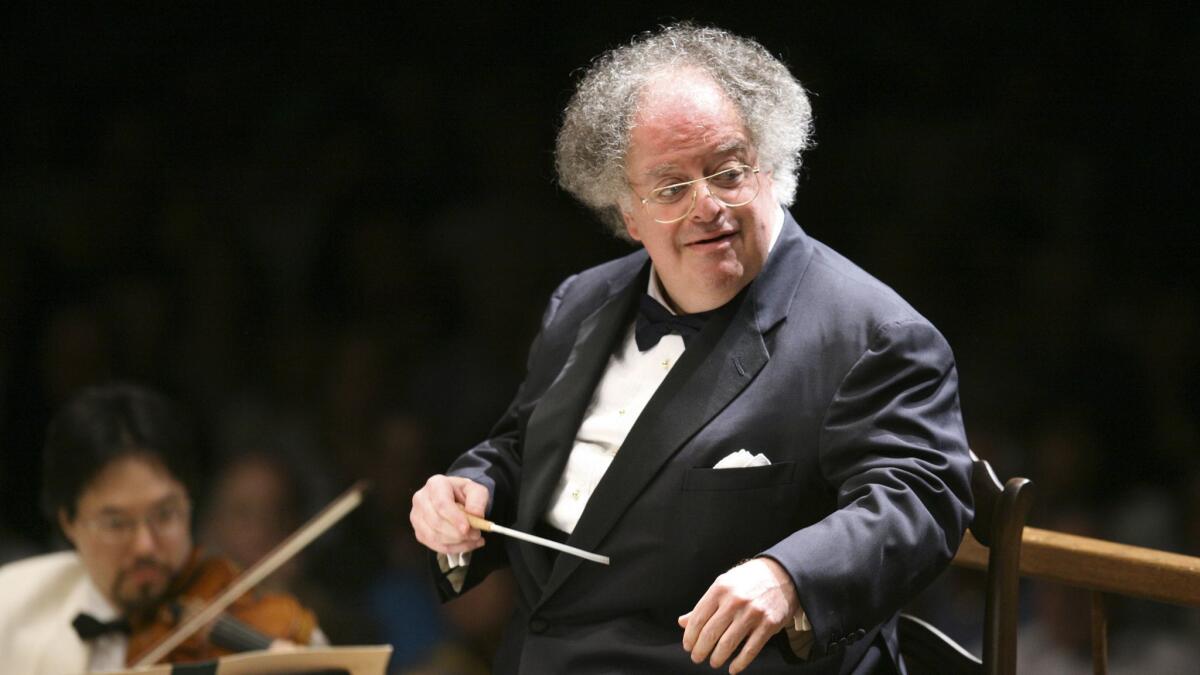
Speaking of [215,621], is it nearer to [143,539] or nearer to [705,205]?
[143,539]

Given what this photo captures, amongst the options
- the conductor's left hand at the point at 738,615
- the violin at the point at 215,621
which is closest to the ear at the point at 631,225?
the conductor's left hand at the point at 738,615

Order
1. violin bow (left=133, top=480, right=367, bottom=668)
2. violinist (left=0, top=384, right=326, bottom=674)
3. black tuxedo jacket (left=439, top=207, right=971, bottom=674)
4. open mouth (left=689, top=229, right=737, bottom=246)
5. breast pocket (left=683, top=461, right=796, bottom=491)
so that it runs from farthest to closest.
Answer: violinist (left=0, top=384, right=326, bottom=674), violin bow (left=133, top=480, right=367, bottom=668), open mouth (left=689, top=229, right=737, bottom=246), breast pocket (left=683, top=461, right=796, bottom=491), black tuxedo jacket (left=439, top=207, right=971, bottom=674)

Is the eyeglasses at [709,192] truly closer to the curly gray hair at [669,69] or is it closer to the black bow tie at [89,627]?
the curly gray hair at [669,69]

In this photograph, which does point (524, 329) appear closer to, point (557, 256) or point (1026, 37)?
point (557, 256)

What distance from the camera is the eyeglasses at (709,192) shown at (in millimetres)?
1729

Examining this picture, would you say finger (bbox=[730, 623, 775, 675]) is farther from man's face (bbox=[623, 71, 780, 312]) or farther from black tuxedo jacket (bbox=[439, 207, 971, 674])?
man's face (bbox=[623, 71, 780, 312])

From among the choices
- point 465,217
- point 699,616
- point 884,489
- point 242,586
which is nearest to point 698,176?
point 884,489

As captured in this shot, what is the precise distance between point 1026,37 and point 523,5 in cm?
131

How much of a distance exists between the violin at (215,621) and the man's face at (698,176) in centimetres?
103

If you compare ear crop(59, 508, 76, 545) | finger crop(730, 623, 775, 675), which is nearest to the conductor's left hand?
finger crop(730, 623, 775, 675)

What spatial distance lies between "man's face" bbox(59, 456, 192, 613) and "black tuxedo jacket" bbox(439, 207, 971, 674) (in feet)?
2.75

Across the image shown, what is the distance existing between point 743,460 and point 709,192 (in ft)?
1.08

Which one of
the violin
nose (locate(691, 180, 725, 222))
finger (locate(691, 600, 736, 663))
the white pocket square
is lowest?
the violin

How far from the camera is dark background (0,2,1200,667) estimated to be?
304cm
